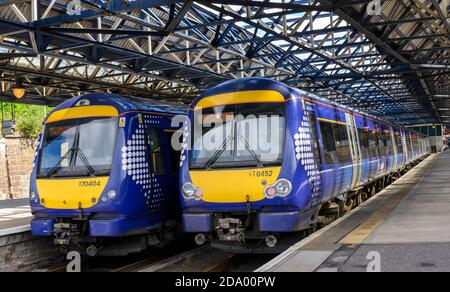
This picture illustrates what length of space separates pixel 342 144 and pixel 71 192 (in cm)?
551

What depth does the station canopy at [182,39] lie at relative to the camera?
12305 mm

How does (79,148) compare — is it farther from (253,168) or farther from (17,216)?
(17,216)

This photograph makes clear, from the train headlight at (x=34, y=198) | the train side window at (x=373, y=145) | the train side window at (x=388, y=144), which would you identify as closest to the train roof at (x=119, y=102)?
the train headlight at (x=34, y=198)

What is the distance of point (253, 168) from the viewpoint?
7672 millimetres

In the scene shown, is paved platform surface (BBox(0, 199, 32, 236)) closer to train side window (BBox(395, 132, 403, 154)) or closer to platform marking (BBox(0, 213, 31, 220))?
platform marking (BBox(0, 213, 31, 220))

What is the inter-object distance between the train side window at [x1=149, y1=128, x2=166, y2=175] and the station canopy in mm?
3122

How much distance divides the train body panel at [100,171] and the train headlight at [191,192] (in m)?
0.89

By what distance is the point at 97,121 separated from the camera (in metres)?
8.67

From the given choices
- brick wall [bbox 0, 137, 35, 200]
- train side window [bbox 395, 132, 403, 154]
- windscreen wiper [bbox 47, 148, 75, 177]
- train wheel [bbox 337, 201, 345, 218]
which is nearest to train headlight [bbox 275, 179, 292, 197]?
train wheel [bbox 337, 201, 345, 218]

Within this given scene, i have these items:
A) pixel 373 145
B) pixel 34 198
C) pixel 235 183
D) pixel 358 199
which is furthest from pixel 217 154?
pixel 373 145

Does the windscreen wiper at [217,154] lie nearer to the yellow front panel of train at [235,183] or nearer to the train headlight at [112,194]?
the yellow front panel of train at [235,183]

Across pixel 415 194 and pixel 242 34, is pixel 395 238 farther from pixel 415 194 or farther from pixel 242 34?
pixel 242 34
